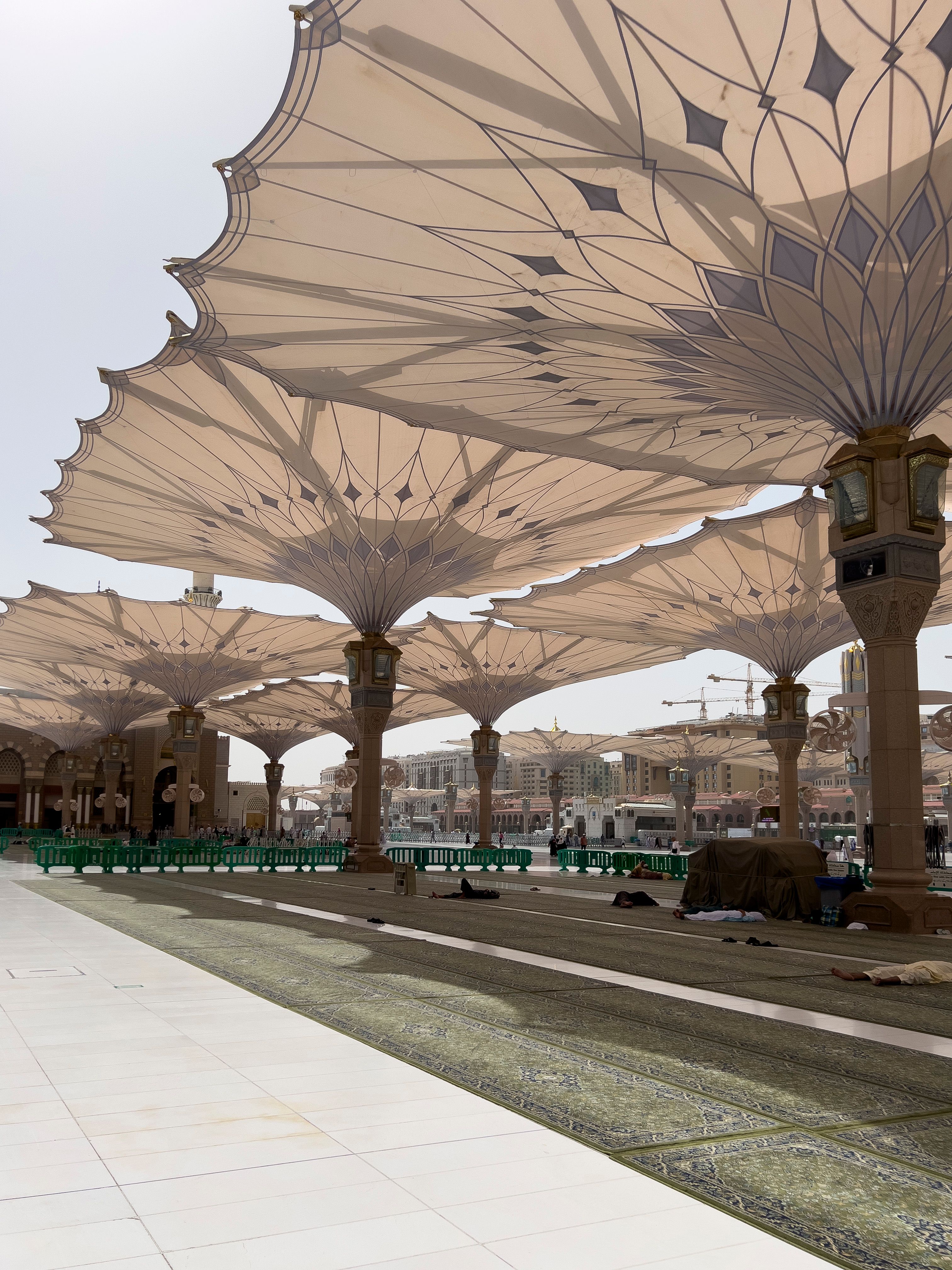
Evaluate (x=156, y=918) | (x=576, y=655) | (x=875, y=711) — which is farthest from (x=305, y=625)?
(x=875, y=711)

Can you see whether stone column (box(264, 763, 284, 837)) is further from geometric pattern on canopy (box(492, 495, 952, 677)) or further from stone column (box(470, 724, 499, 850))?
geometric pattern on canopy (box(492, 495, 952, 677))

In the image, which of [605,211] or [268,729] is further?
[268,729]

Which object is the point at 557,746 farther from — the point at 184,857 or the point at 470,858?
the point at 184,857

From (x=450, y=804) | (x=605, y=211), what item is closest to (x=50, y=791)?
(x=450, y=804)

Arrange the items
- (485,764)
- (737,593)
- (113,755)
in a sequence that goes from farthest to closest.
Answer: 1. (113,755)
2. (485,764)
3. (737,593)

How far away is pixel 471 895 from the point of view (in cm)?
2212

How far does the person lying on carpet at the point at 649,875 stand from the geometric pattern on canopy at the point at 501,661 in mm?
13426

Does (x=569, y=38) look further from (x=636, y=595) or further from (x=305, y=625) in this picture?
(x=305, y=625)

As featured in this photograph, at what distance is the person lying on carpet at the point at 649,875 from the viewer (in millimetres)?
31078

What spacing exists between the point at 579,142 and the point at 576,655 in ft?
114

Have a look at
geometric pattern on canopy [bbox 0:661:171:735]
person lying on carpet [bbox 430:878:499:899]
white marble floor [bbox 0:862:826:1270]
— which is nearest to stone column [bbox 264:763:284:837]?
geometric pattern on canopy [bbox 0:661:171:735]

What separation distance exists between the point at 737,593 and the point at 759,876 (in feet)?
48.1

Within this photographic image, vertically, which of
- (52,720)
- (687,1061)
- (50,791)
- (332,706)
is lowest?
(50,791)

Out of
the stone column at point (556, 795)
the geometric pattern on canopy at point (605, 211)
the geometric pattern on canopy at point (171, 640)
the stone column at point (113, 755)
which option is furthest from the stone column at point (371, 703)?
the stone column at point (556, 795)
